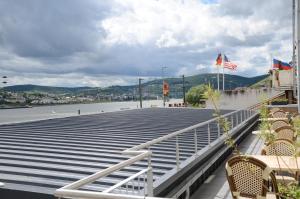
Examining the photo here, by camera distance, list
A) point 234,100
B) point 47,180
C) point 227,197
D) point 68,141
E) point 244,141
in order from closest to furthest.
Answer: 1. point 47,180
2. point 227,197
3. point 68,141
4. point 244,141
5. point 234,100

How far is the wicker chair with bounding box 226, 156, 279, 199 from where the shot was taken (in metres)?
4.82

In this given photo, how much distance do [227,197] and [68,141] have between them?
471 cm

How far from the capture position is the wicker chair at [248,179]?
4.82 m

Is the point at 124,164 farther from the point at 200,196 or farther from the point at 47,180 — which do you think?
the point at 200,196

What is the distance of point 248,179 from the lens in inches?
199

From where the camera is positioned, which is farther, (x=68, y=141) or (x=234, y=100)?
(x=234, y=100)

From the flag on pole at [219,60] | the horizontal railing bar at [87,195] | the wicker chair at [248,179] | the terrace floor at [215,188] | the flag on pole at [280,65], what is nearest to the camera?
the horizontal railing bar at [87,195]

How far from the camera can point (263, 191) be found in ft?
16.2

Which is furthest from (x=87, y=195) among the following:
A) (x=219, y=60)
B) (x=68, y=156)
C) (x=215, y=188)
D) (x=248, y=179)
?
(x=219, y=60)

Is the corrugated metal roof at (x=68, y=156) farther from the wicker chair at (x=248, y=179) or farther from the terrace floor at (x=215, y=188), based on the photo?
the wicker chair at (x=248, y=179)

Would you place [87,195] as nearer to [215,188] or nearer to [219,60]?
[215,188]

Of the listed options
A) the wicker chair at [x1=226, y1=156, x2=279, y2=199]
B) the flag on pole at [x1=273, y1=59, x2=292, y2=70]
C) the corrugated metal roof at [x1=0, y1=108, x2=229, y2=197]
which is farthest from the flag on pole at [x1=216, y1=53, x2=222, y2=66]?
the wicker chair at [x1=226, y1=156, x2=279, y2=199]

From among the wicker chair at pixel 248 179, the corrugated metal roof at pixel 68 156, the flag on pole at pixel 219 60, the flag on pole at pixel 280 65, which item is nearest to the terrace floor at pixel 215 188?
the corrugated metal roof at pixel 68 156

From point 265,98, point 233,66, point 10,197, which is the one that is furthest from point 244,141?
point 233,66
